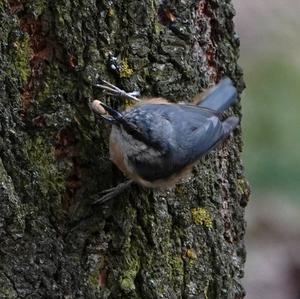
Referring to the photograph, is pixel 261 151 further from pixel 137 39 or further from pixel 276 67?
pixel 137 39

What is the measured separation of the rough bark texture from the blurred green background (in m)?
2.94

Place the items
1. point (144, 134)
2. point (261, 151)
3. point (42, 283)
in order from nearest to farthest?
point (42, 283) < point (144, 134) < point (261, 151)

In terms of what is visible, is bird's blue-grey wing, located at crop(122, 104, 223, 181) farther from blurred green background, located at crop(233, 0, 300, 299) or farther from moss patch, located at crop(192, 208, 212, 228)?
blurred green background, located at crop(233, 0, 300, 299)

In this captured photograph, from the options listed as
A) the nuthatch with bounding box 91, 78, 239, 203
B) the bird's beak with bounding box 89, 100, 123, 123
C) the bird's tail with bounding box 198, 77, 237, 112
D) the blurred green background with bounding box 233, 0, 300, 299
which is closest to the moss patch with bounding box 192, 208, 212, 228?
the nuthatch with bounding box 91, 78, 239, 203

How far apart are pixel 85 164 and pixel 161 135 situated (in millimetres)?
310

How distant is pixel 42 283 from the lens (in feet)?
9.31

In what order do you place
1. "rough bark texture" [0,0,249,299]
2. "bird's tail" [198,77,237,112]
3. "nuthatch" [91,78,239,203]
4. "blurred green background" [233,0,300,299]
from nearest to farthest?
"rough bark texture" [0,0,249,299], "nuthatch" [91,78,239,203], "bird's tail" [198,77,237,112], "blurred green background" [233,0,300,299]

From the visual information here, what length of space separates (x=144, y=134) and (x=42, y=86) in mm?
415

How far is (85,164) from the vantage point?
9.60 ft

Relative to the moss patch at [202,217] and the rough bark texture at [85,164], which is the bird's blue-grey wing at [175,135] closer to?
the rough bark texture at [85,164]

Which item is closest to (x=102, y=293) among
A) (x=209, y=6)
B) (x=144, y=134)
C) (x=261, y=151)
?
(x=144, y=134)

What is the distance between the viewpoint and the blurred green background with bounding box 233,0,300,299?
6086mm

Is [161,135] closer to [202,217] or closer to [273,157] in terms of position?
[202,217]

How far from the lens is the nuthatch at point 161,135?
2941 mm
